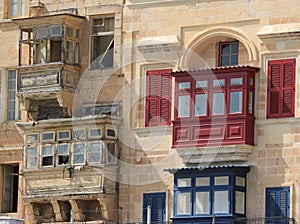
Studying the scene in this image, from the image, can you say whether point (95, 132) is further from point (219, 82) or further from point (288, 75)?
point (288, 75)

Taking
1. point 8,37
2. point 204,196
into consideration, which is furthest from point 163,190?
point 8,37

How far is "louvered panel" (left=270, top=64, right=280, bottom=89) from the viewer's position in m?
48.6

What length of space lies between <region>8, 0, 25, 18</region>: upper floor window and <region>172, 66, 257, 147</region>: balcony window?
7.16 meters

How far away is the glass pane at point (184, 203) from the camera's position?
1948 inches

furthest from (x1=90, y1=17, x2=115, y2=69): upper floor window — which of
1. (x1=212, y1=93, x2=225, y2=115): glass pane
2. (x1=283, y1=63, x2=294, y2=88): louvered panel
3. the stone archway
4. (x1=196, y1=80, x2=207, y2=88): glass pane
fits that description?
(x1=283, y1=63, x2=294, y2=88): louvered panel

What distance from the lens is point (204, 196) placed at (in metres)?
49.2

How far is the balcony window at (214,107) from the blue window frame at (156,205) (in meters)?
1.86

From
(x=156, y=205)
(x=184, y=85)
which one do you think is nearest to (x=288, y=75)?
(x=184, y=85)

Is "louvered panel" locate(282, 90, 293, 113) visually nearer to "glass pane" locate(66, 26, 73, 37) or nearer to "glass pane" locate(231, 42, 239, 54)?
"glass pane" locate(231, 42, 239, 54)

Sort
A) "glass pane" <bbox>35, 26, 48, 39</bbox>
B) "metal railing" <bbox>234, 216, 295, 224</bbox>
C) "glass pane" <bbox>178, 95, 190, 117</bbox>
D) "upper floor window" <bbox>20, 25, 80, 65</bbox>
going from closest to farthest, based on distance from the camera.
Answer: "metal railing" <bbox>234, 216, 295, 224</bbox> < "glass pane" <bbox>178, 95, 190, 117</bbox> < "upper floor window" <bbox>20, 25, 80, 65</bbox> < "glass pane" <bbox>35, 26, 48, 39</bbox>

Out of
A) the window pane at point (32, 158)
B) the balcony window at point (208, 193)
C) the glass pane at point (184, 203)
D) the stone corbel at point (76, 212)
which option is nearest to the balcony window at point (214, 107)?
the balcony window at point (208, 193)

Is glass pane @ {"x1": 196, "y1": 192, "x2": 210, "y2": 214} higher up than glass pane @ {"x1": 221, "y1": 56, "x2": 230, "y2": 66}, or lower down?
lower down

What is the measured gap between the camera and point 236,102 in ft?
161

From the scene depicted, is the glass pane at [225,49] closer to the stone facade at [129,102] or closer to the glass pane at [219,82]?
the stone facade at [129,102]
